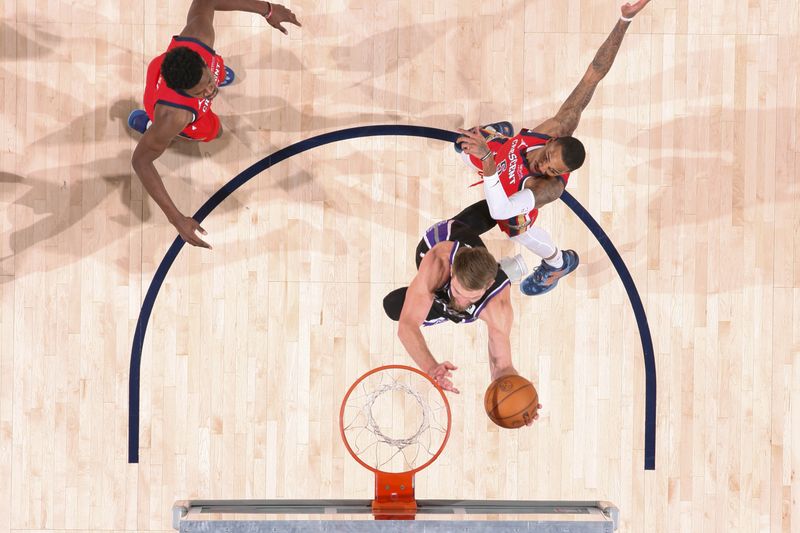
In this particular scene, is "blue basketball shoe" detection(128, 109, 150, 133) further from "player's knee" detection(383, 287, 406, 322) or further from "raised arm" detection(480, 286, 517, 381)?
"raised arm" detection(480, 286, 517, 381)

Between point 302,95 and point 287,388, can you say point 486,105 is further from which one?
point 287,388

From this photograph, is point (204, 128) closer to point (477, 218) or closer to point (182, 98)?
point (182, 98)

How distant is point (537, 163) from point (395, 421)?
2.44m

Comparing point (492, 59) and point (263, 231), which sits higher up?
point (492, 59)

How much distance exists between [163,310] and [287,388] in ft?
4.08

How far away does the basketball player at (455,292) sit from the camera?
Result: 486cm

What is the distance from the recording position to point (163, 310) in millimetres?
6246

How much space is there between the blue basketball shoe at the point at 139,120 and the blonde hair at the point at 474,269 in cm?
297

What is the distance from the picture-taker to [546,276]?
6.09 m

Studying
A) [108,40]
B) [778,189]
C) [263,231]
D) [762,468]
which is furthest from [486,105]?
[762,468]

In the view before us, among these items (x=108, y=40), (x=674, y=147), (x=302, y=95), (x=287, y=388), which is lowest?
(x=287, y=388)

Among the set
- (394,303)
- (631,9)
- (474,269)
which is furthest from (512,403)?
(631,9)

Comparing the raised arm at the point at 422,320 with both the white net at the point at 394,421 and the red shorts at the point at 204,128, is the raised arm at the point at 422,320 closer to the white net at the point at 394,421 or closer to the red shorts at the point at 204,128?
the white net at the point at 394,421

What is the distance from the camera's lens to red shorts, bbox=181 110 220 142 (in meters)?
5.85
